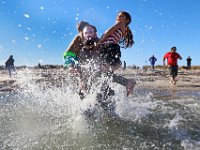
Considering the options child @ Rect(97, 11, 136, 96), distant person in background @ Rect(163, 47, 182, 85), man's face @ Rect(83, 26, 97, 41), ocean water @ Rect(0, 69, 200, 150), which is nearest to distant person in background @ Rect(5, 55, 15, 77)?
distant person in background @ Rect(163, 47, 182, 85)

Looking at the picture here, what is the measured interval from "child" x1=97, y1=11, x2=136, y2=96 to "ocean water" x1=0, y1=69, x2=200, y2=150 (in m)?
0.63

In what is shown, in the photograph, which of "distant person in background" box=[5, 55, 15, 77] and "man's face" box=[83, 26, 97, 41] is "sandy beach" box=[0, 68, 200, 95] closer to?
"distant person in background" box=[5, 55, 15, 77]

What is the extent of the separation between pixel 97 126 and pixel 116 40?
166 centimetres

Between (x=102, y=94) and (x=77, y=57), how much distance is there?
0.93m

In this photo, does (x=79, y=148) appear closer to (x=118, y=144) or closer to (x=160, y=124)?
(x=118, y=144)

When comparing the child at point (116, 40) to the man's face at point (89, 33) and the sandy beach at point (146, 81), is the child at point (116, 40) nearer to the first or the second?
the man's face at point (89, 33)

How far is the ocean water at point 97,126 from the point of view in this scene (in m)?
4.66

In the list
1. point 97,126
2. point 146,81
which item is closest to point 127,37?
point 97,126

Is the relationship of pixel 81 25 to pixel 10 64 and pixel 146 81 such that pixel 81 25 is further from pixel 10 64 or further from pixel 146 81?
pixel 10 64

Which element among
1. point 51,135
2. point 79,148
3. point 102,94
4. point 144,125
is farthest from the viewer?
point 102,94

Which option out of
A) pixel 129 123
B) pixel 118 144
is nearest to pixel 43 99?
pixel 129 123

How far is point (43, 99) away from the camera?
972 centimetres

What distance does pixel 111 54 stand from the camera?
6742 mm

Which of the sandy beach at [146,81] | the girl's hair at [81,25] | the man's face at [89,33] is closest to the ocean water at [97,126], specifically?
the man's face at [89,33]
